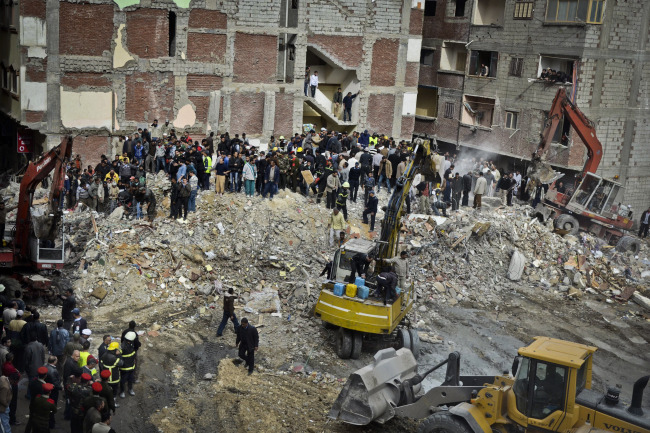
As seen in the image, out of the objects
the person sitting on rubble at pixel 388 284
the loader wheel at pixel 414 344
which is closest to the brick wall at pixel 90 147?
the person sitting on rubble at pixel 388 284

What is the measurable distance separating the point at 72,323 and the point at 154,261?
4.82m

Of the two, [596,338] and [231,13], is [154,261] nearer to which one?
[596,338]

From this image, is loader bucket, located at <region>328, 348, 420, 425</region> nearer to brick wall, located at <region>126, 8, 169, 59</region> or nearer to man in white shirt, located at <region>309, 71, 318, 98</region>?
brick wall, located at <region>126, 8, 169, 59</region>

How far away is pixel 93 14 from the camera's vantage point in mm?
30328

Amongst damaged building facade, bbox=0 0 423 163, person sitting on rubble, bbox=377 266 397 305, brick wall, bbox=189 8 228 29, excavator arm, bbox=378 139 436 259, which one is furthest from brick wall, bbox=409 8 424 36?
person sitting on rubble, bbox=377 266 397 305

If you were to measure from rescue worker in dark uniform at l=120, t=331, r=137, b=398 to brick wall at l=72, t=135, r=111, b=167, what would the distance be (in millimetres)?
17283

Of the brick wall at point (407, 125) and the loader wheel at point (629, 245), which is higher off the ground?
the brick wall at point (407, 125)

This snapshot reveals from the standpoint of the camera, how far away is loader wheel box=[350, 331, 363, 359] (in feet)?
59.9

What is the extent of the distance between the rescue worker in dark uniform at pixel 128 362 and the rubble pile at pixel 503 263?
9443 millimetres

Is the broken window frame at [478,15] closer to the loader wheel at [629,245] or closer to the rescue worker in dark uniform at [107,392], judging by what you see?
the loader wheel at [629,245]

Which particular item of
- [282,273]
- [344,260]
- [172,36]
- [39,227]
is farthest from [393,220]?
[172,36]

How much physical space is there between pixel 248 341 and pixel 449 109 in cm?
2718

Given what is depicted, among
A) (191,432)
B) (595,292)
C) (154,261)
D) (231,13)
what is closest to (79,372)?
(191,432)

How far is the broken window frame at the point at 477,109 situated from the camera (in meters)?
39.3
